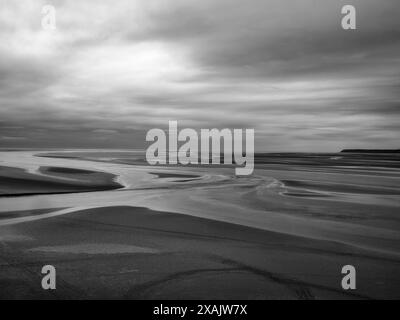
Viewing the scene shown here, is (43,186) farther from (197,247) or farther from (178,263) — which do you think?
(178,263)

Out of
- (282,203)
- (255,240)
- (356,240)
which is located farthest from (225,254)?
(282,203)

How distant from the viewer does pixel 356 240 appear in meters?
6.57

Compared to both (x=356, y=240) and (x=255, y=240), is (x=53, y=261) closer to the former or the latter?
(x=255, y=240)

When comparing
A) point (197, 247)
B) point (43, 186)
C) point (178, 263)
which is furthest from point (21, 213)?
point (43, 186)

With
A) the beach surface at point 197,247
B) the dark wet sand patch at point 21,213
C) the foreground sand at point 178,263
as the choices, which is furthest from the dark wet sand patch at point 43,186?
the foreground sand at point 178,263

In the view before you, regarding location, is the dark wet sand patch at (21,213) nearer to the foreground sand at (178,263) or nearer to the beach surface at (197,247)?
the beach surface at (197,247)

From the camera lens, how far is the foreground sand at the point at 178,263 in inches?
Answer: 171

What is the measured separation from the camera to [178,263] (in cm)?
530

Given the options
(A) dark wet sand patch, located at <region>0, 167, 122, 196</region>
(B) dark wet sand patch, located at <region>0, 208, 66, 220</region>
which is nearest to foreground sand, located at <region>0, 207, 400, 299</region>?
(B) dark wet sand patch, located at <region>0, 208, 66, 220</region>

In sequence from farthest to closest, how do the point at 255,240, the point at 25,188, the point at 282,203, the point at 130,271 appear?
the point at 25,188 → the point at 282,203 → the point at 255,240 → the point at 130,271

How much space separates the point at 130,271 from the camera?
494 cm
